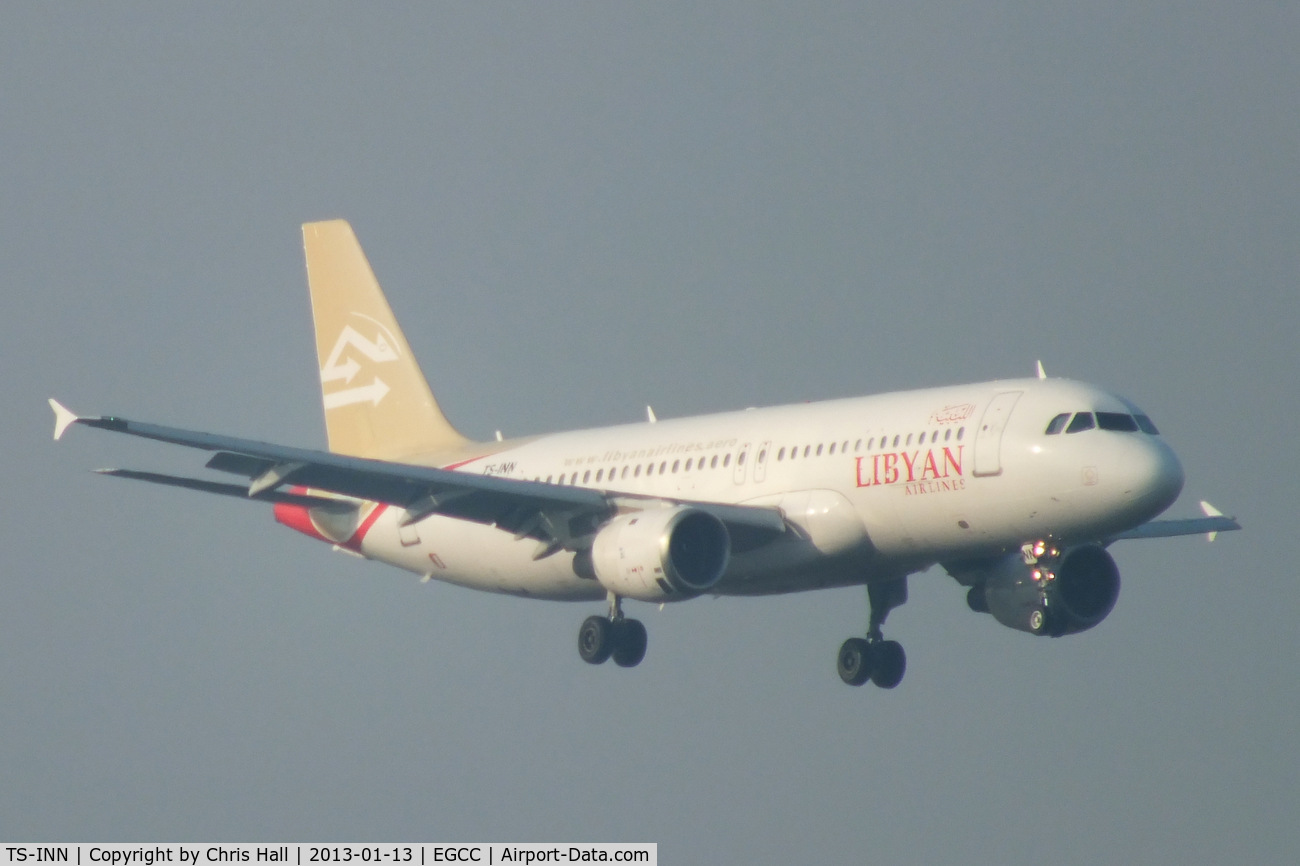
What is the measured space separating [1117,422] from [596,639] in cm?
1243

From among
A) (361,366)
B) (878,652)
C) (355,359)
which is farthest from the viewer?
(355,359)

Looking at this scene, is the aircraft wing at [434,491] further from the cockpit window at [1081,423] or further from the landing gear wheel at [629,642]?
the cockpit window at [1081,423]

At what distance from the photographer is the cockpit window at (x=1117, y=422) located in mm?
41938

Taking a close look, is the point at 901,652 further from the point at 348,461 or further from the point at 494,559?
the point at 348,461

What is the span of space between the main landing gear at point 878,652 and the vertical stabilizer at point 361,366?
514 inches

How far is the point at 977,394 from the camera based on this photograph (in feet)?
142

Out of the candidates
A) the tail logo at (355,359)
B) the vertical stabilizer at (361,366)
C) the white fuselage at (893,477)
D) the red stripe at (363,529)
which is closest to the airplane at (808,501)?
the white fuselage at (893,477)

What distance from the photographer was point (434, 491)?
47.1m

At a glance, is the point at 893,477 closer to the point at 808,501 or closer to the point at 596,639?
the point at 808,501

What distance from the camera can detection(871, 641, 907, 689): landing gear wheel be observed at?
164 ft

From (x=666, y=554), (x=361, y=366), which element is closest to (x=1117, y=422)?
(x=666, y=554)

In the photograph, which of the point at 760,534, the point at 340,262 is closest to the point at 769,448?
the point at 760,534

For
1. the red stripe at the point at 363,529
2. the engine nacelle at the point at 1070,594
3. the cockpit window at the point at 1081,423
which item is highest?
the red stripe at the point at 363,529

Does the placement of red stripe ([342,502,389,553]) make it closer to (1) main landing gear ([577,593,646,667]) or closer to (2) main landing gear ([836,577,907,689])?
(1) main landing gear ([577,593,646,667])
